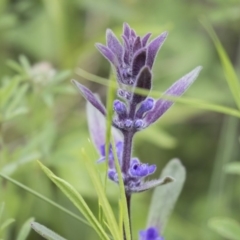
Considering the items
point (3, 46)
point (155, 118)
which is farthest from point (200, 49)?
point (155, 118)

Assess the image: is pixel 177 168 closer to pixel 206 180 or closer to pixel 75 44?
pixel 206 180

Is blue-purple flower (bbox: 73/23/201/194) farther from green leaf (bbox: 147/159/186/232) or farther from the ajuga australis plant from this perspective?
green leaf (bbox: 147/159/186/232)

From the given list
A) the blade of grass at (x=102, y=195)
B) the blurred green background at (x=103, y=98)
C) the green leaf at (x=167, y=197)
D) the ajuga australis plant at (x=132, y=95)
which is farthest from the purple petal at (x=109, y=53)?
the blurred green background at (x=103, y=98)

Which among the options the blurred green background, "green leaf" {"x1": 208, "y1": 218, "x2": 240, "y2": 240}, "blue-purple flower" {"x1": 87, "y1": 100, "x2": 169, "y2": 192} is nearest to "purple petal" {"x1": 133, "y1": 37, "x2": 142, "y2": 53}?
"blue-purple flower" {"x1": 87, "y1": 100, "x2": 169, "y2": 192}

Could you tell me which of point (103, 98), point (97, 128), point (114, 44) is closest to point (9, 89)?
point (97, 128)

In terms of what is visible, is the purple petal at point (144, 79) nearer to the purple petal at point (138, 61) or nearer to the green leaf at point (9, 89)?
the purple petal at point (138, 61)
